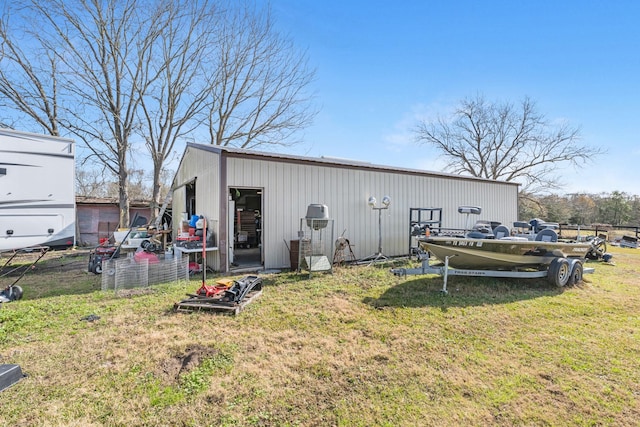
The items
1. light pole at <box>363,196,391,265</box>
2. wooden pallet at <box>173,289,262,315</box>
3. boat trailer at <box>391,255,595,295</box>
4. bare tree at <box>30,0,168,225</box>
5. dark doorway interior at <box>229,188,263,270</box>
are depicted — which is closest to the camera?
wooden pallet at <box>173,289,262,315</box>

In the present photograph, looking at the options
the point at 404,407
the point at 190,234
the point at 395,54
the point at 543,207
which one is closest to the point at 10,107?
the point at 190,234

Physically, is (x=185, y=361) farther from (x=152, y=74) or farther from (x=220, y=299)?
(x=152, y=74)

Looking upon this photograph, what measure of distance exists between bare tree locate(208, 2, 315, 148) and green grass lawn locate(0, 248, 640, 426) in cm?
1436

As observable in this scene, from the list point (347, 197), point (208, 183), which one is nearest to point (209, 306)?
point (208, 183)

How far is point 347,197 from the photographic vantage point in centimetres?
804

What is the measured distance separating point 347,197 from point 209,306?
4828mm

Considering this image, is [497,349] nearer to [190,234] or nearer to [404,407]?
[404,407]

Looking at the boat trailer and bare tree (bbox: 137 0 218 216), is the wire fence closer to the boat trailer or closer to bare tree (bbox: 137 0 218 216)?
the boat trailer

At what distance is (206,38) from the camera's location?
15.3 meters

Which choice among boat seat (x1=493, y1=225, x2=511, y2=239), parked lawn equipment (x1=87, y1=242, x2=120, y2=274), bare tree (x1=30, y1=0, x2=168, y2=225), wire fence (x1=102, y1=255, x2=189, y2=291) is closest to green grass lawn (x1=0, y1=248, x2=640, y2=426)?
wire fence (x1=102, y1=255, x2=189, y2=291)

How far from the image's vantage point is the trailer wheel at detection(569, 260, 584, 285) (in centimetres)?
552

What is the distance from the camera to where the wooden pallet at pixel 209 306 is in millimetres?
4105

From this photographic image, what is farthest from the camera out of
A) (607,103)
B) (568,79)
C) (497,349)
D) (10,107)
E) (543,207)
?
(543,207)

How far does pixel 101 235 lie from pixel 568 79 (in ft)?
64.8
